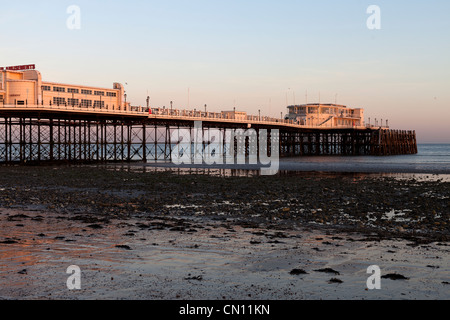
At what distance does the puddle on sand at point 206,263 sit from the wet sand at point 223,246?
0.02m

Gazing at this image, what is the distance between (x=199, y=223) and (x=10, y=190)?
41.6 feet

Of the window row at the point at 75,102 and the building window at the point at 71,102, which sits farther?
the building window at the point at 71,102

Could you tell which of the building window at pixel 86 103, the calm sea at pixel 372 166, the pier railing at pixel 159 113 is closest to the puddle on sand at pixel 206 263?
the calm sea at pixel 372 166

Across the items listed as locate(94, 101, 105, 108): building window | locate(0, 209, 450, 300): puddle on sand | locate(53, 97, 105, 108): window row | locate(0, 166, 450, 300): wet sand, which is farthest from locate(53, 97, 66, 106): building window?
locate(0, 209, 450, 300): puddle on sand

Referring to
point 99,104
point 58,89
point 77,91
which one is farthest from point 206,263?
point 99,104

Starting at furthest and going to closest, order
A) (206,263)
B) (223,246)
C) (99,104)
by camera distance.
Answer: (99,104) < (223,246) < (206,263)

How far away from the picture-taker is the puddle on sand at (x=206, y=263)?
7539 millimetres

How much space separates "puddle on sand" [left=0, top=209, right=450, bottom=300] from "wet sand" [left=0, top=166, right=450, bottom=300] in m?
0.02

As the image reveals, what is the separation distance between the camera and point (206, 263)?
367 inches

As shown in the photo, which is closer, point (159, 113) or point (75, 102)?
point (75, 102)

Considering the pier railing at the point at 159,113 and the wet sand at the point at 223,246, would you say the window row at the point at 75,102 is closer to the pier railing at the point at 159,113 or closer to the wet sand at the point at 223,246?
the pier railing at the point at 159,113

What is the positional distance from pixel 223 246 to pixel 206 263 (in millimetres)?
1553

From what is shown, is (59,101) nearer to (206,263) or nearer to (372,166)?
(372,166)
